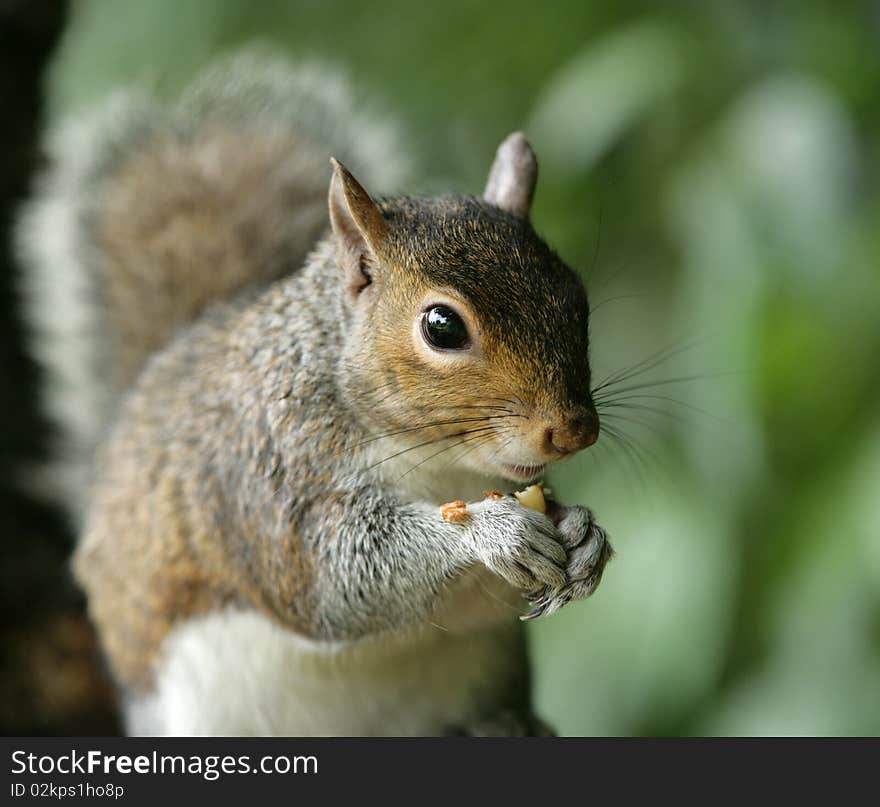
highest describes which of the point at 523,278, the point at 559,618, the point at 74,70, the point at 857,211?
the point at 74,70

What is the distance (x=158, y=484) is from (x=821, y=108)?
1189 mm

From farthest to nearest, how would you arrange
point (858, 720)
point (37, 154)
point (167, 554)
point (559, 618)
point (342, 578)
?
point (559, 618) < point (37, 154) < point (858, 720) < point (167, 554) < point (342, 578)

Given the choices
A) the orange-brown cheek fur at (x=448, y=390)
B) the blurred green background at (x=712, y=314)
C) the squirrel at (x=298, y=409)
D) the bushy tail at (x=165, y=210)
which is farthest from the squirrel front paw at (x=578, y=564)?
the bushy tail at (x=165, y=210)

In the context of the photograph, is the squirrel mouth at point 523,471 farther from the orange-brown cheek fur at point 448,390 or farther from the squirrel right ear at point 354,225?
the squirrel right ear at point 354,225

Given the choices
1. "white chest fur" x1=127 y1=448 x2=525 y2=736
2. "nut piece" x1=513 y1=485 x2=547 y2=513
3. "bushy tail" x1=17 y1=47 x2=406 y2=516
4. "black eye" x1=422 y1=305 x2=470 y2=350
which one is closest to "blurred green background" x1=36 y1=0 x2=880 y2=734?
"bushy tail" x1=17 y1=47 x2=406 y2=516

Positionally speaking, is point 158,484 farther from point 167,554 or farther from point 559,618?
point 559,618

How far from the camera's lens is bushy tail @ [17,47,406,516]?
1683 millimetres

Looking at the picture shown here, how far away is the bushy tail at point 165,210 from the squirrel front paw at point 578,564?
0.72 meters

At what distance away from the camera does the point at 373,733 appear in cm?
150

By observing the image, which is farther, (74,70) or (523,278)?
(74,70)

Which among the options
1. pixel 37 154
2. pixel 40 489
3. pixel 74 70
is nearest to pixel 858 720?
pixel 40 489

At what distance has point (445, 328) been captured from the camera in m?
1.08

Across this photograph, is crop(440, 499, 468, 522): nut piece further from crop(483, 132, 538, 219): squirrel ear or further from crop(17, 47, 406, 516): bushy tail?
crop(17, 47, 406, 516): bushy tail

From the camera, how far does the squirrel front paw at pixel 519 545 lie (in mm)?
1067
